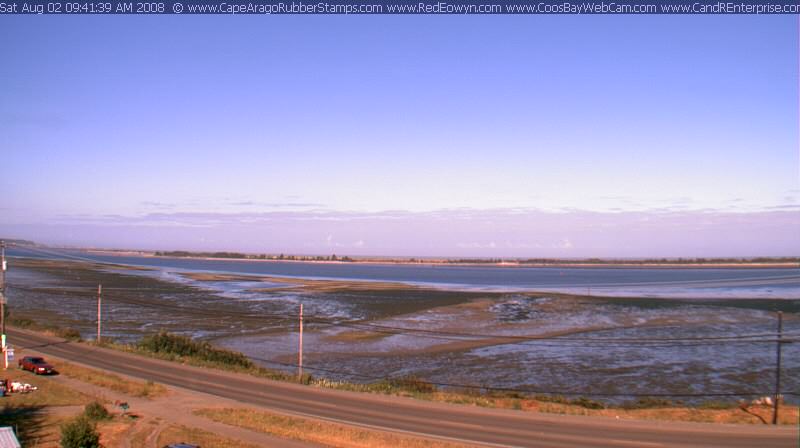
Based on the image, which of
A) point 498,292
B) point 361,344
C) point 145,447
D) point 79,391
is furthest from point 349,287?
point 145,447

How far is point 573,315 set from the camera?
69.4 meters

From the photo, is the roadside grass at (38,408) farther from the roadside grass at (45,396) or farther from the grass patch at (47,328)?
the grass patch at (47,328)

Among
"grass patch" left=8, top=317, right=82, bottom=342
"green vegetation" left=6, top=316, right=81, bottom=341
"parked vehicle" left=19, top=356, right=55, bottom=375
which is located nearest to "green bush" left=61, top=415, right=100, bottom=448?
"parked vehicle" left=19, top=356, right=55, bottom=375

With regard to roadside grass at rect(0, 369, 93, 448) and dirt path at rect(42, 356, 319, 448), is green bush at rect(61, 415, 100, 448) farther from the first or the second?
roadside grass at rect(0, 369, 93, 448)

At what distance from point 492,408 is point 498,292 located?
73.5 m

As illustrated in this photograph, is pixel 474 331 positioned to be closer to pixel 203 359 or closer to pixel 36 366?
pixel 203 359

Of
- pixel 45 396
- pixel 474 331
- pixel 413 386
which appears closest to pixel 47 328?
pixel 45 396

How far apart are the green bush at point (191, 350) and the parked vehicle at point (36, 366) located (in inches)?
344

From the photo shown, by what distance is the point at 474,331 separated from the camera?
57.0 meters

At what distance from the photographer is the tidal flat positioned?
3869 centimetres

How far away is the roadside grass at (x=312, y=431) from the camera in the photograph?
870 inches

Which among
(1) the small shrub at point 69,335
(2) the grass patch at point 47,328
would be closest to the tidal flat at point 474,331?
(2) the grass patch at point 47,328

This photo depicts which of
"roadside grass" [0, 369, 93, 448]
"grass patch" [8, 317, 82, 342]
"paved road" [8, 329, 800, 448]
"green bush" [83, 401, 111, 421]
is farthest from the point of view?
"grass patch" [8, 317, 82, 342]

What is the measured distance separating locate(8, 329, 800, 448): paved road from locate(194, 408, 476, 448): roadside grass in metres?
1.25
